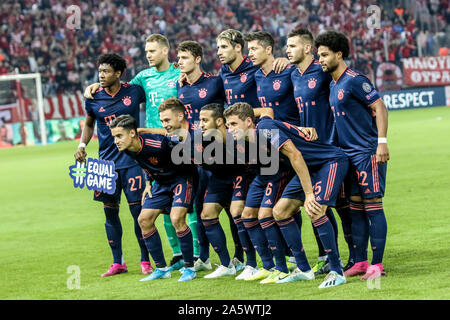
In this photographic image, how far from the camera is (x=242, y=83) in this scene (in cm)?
764

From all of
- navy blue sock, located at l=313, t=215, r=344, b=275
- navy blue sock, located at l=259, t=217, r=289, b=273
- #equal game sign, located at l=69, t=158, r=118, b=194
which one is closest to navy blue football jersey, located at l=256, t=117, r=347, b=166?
navy blue sock, located at l=313, t=215, r=344, b=275

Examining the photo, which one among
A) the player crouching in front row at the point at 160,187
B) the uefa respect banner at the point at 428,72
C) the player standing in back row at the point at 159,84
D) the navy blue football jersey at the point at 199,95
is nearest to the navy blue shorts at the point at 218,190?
the player crouching in front row at the point at 160,187

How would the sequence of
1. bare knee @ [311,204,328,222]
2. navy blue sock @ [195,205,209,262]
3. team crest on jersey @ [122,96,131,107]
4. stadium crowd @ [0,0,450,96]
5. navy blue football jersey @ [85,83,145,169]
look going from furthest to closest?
stadium crowd @ [0,0,450,96] < team crest on jersey @ [122,96,131,107] < navy blue football jersey @ [85,83,145,169] < navy blue sock @ [195,205,209,262] < bare knee @ [311,204,328,222]

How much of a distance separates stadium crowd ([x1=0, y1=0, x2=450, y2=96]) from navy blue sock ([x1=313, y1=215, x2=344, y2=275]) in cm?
2250

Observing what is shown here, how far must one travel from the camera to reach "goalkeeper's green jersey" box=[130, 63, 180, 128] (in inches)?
329

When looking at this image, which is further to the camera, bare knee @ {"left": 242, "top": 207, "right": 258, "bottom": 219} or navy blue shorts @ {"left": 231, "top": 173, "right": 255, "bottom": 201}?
navy blue shorts @ {"left": 231, "top": 173, "right": 255, "bottom": 201}

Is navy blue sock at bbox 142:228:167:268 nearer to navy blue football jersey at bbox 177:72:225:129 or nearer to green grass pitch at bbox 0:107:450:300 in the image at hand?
green grass pitch at bbox 0:107:450:300

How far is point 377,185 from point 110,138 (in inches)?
120

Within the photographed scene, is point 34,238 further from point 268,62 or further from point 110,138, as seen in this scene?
point 268,62

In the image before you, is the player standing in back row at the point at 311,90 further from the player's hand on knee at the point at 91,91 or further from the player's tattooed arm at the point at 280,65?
the player's hand on knee at the point at 91,91

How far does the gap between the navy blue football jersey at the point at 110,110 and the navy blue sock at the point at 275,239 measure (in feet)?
6.54

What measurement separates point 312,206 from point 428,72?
26680mm

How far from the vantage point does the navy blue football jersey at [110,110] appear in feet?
26.8

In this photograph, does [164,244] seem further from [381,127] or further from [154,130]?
[381,127]
